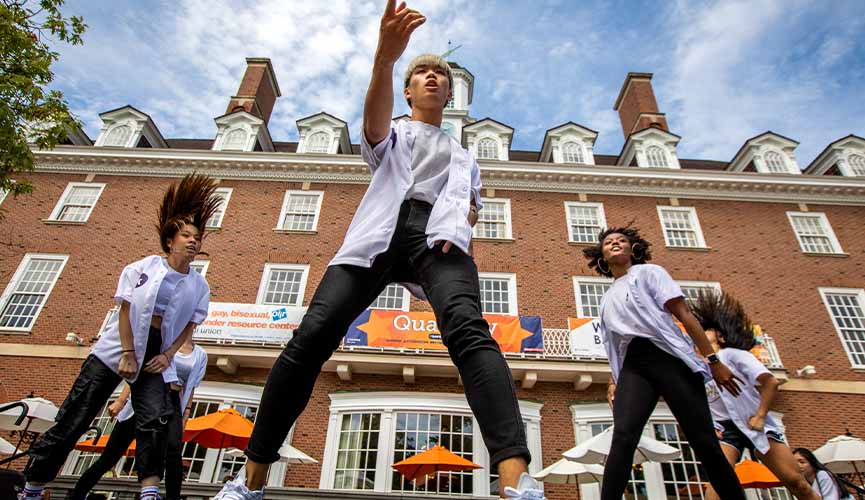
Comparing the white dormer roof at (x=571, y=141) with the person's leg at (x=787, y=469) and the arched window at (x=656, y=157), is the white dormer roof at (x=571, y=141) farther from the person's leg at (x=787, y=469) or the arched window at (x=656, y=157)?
the person's leg at (x=787, y=469)

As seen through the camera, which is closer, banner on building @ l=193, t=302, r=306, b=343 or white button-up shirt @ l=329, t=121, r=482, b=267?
white button-up shirt @ l=329, t=121, r=482, b=267

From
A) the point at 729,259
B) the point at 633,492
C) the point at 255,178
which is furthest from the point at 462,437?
the point at 255,178

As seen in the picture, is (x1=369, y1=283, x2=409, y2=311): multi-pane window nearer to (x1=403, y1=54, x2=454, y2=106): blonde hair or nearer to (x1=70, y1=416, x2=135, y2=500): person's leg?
(x1=70, y1=416, x2=135, y2=500): person's leg

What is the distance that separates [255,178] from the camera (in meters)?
18.4

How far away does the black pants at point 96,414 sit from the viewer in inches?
112

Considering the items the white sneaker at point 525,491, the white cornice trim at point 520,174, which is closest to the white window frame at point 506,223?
the white cornice trim at point 520,174

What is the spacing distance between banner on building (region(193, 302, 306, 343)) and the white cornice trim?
6.18m

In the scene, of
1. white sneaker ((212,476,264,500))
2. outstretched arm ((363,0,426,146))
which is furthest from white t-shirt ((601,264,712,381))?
white sneaker ((212,476,264,500))

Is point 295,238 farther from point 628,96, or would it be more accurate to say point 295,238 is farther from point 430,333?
point 628,96

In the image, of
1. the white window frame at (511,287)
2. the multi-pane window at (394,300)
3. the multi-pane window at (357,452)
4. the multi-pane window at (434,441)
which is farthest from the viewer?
the multi-pane window at (394,300)

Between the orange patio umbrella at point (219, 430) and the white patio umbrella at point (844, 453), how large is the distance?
1339 cm

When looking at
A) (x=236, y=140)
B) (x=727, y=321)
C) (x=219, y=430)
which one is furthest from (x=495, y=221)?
(x=727, y=321)

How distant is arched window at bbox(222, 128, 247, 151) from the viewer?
1966 centimetres

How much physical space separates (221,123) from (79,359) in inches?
421
